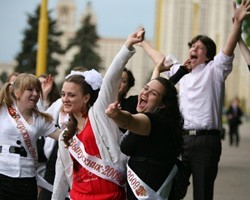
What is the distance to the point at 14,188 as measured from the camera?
6.34m

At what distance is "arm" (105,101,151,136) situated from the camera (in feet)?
14.7

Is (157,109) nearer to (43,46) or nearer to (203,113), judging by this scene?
(203,113)

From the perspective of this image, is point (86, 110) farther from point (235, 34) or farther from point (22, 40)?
point (22, 40)

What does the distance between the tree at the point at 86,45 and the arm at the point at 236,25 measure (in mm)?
80024

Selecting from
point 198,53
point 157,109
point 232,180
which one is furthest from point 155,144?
point 232,180

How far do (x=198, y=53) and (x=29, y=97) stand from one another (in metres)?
1.58

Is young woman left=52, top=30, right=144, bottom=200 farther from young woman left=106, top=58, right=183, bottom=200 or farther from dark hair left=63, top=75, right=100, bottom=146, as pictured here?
young woman left=106, top=58, right=183, bottom=200

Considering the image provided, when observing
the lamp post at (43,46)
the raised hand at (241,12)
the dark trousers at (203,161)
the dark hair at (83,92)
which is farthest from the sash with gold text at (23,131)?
the lamp post at (43,46)

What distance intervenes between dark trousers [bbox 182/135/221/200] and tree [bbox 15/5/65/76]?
71.2 meters

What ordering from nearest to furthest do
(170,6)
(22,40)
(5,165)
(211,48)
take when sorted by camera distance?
(5,165) → (211,48) → (22,40) → (170,6)

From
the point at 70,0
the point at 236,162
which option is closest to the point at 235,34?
the point at 236,162

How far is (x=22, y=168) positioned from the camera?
6.37 m

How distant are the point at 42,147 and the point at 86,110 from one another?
240 centimetres

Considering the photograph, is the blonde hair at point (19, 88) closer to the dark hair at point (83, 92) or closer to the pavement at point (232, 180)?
the dark hair at point (83, 92)
